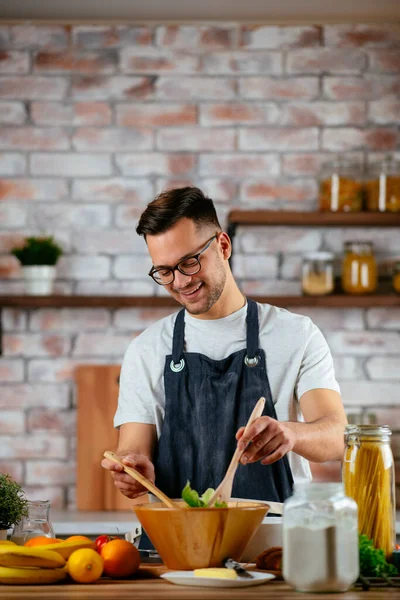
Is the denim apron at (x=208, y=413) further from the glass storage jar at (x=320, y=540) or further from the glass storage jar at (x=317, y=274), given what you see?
the glass storage jar at (x=317, y=274)

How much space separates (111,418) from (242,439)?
198 cm

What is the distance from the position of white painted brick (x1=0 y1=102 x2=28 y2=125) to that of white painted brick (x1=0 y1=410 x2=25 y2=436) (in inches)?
48.6

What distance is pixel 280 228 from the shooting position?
3.66 metres

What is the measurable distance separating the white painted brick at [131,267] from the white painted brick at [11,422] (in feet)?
2.37

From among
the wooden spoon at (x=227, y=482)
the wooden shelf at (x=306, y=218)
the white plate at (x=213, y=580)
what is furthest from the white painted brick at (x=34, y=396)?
the white plate at (x=213, y=580)

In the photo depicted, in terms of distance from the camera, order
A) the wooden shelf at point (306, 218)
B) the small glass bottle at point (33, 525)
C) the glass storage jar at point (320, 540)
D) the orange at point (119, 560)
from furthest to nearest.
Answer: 1. the wooden shelf at point (306, 218)
2. the small glass bottle at point (33, 525)
3. the orange at point (119, 560)
4. the glass storage jar at point (320, 540)

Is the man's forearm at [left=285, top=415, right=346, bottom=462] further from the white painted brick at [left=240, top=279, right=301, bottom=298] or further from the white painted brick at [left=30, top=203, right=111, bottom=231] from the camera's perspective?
the white painted brick at [left=30, top=203, right=111, bottom=231]

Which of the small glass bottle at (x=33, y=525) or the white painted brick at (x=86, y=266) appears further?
the white painted brick at (x=86, y=266)

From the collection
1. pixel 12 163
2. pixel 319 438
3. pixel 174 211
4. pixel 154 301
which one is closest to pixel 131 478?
pixel 319 438

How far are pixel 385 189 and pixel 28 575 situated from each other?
2.51 metres

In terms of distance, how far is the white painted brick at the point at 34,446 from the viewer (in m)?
3.56

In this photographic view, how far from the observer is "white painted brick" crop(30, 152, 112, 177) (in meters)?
3.66

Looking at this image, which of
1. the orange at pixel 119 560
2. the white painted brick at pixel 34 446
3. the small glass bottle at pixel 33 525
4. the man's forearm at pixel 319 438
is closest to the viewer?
the orange at pixel 119 560

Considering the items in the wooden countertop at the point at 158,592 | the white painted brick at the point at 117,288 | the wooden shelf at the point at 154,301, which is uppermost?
the white painted brick at the point at 117,288
